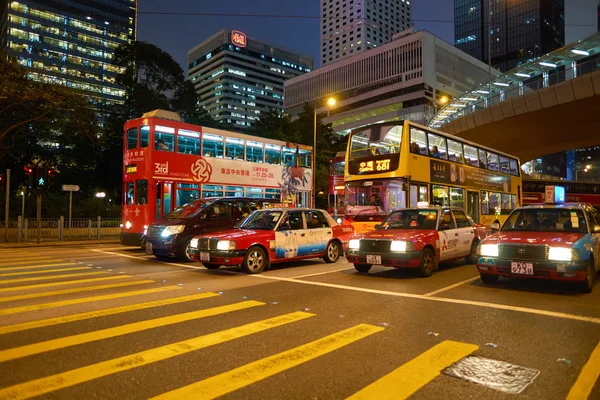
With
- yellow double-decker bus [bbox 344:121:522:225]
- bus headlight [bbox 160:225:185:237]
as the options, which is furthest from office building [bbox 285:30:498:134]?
bus headlight [bbox 160:225:185:237]

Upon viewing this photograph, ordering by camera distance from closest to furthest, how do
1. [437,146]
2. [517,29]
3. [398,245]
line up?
1. [398,245]
2. [437,146]
3. [517,29]

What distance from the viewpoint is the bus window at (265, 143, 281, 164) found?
20.6 m

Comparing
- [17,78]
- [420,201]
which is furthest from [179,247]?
[17,78]

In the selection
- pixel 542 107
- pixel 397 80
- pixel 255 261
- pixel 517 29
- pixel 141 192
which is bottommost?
pixel 255 261

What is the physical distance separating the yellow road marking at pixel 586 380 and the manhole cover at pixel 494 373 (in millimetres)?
319

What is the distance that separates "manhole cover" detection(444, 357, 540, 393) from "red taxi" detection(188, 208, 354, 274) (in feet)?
20.9

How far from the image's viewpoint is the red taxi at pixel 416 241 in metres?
8.98

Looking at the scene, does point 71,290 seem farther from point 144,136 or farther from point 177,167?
point 144,136

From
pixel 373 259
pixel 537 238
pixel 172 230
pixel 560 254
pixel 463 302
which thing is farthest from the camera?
pixel 172 230

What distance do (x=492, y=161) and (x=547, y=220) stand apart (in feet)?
39.3

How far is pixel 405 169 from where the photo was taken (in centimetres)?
1318

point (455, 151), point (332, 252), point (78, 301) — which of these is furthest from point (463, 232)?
point (78, 301)

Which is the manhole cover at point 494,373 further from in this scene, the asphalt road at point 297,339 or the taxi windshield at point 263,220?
the taxi windshield at point 263,220

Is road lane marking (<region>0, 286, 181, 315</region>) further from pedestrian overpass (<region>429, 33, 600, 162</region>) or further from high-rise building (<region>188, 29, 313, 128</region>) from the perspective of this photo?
high-rise building (<region>188, 29, 313, 128</region>)
